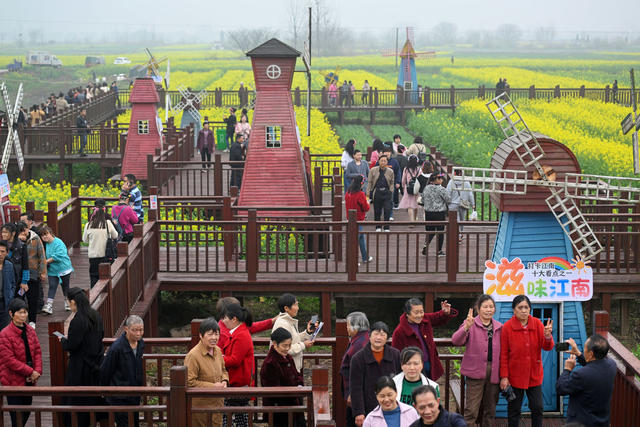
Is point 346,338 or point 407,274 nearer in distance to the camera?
point 346,338

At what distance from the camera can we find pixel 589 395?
8844mm

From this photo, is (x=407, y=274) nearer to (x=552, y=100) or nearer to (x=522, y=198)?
(x=522, y=198)

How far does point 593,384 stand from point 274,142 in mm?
12403

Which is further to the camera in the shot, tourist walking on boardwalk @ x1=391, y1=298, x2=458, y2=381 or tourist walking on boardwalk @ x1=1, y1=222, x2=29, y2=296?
tourist walking on boardwalk @ x1=1, y1=222, x2=29, y2=296

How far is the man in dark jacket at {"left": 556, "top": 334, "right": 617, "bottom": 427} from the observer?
878 centimetres

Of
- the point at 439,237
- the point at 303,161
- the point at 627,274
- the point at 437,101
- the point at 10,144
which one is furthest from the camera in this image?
the point at 437,101

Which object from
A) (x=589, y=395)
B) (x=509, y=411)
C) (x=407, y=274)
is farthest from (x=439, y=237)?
(x=589, y=395)

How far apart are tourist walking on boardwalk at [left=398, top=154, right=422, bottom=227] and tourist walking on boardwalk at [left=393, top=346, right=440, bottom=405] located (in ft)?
35.6

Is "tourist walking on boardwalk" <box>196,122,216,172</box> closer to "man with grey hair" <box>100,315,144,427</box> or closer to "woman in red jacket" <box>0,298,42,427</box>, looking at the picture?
"woman in red jacket" <box>0,298,42,427</box>

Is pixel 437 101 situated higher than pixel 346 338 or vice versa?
pixel 437 101

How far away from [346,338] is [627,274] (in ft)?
23.0

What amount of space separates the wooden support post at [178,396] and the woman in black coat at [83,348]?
1285mm

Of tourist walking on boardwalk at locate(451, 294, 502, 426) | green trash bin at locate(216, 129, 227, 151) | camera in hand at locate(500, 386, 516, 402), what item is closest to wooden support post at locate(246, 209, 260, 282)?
tourist walking on boardwalk at locate(451, 294, 502, 426)

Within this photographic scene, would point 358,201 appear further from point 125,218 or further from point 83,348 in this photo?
point 83,348
